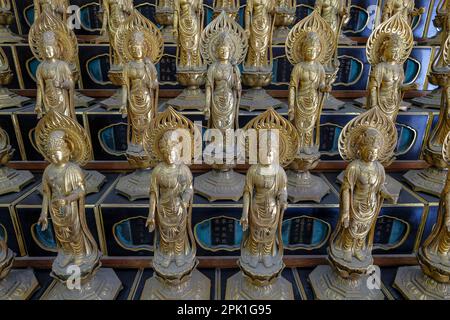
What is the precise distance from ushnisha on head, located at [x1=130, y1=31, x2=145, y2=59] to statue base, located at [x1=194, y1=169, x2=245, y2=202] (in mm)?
880

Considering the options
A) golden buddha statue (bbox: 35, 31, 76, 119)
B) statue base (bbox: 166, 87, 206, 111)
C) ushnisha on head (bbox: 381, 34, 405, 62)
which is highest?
ushnisha on head (bbox: 381, 34, 405, 62)

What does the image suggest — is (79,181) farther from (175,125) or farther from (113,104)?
(113,104)

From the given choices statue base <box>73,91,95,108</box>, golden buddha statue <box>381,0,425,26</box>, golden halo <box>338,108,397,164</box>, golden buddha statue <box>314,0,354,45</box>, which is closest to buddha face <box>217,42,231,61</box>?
golden halo <box>338,108,397,164</box>

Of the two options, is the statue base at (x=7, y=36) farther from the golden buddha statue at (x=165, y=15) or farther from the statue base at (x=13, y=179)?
the statue base at (x=13, y=179)

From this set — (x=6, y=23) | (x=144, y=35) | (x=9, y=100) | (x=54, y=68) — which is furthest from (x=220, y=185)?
(x=6, y=23)

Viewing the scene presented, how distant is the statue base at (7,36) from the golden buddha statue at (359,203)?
3.13m

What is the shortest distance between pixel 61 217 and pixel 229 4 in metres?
2.47

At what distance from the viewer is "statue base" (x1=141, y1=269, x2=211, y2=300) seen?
1.73 m

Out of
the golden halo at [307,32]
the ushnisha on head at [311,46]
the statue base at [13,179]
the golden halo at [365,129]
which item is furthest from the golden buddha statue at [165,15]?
the golden halo at [365,129]

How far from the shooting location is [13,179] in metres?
2.18

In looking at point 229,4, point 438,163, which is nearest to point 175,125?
point 438,163

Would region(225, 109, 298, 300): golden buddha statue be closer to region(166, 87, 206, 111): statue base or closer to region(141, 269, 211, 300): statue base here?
region(141, 269, 211, 300): statue base

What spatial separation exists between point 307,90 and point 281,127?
2.24 feet

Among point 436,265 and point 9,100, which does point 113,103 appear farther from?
point 436,265
